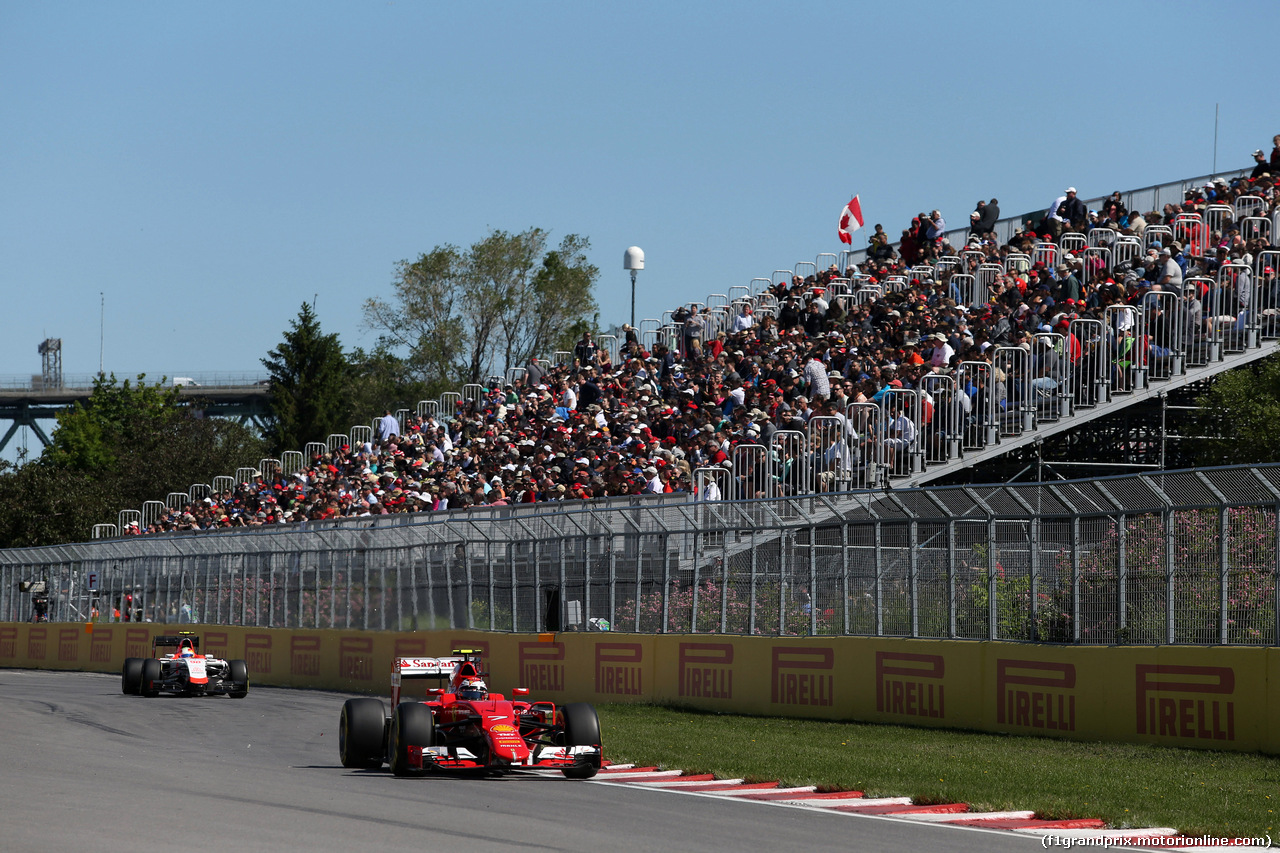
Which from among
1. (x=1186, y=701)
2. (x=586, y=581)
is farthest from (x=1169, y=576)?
(x=586, y=581)

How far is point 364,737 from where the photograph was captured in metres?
15.3

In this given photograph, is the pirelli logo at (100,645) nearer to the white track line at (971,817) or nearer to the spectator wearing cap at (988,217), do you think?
the spectator wearing cap at (988,217)

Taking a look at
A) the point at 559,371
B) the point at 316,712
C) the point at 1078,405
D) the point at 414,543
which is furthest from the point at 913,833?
the point at 559,371

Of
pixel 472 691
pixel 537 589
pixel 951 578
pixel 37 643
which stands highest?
pixel 951 578

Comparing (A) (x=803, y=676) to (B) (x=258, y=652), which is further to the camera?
(B) (x=258, y=652)

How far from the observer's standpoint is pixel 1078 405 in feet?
87.4

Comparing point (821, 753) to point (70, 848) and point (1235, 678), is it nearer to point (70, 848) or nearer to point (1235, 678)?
point (1235, 678)

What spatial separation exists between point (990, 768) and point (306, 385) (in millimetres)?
72642

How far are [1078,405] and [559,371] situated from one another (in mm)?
17526

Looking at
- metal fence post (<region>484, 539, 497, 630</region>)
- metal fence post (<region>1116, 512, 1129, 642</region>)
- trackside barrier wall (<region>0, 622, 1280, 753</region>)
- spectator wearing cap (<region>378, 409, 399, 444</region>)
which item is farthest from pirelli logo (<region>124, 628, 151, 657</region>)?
metal fence post (<region>1116, 512, 1129, 642</region>)

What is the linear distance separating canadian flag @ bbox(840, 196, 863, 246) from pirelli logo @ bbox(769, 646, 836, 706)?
24.0 metres

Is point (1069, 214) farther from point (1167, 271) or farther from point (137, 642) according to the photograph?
point (137, 642)

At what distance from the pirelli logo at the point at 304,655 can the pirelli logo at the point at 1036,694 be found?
17842mm

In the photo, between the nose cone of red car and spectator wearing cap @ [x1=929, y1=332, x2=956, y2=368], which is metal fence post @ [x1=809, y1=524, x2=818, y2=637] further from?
spectator wearing cap @ [x1=929, y1=332, x2=956, y2=368]
